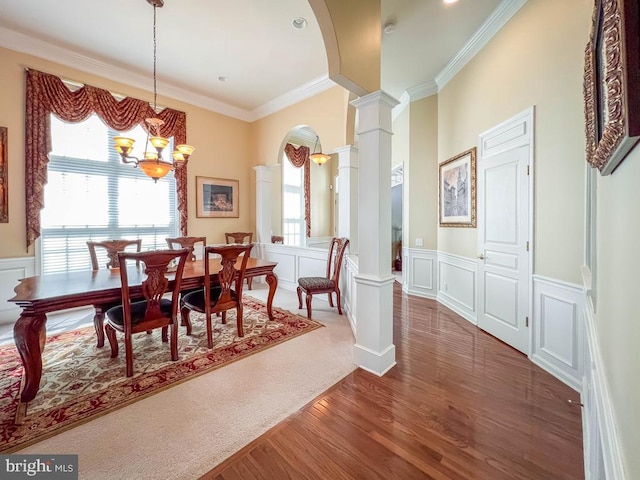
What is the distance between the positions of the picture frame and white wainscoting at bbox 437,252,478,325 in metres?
5.77

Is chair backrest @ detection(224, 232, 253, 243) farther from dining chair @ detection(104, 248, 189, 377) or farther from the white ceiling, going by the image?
dining chair @ detection(104, 248, 189, 377)

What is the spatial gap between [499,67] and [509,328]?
276 centimetres

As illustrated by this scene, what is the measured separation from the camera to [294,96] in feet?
15.7

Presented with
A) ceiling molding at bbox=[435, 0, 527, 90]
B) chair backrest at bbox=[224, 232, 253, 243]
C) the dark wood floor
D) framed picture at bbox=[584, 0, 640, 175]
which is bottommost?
the dark wood floor

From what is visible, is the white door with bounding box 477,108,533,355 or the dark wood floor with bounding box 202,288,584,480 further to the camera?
the white door with bounding box 477,108,533,355

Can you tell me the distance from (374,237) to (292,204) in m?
4.68

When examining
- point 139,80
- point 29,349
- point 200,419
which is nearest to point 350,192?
point 200,419

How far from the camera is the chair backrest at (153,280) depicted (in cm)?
216

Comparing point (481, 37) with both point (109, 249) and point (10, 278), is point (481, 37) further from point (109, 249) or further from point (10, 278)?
point (10, 278)

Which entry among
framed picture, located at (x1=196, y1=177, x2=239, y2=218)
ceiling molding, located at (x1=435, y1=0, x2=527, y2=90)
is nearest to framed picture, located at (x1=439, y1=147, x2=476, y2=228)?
ceiling molding, located at (x1=435, y1=0, x2=527, y2=90)

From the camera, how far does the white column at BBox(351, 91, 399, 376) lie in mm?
2316

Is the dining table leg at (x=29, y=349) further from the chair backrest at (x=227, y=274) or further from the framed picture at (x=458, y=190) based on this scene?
the framed picture at (x=458, y=190)

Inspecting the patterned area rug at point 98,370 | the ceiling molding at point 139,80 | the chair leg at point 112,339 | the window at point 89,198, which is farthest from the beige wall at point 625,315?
the window at point 89,198

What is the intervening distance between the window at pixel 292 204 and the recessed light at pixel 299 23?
3.47 m
